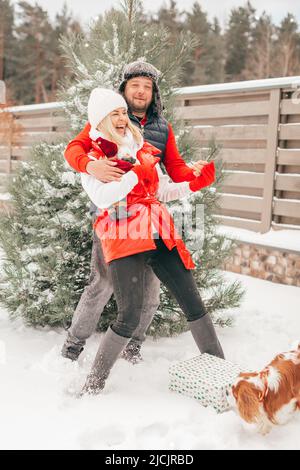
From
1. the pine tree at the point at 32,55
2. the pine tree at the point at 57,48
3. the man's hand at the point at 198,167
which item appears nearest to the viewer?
the man's hand at the point at 198,167

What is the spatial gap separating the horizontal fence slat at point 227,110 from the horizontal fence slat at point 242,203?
991 millimetres

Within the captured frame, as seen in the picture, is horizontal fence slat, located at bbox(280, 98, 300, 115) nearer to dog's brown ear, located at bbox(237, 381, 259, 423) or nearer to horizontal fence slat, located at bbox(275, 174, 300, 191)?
horizontal fence slat, located at bbox(275, 174, 300, 191)

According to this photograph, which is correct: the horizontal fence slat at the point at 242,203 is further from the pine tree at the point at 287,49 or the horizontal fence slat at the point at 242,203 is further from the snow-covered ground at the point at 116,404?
the pine tree at the point at 287,49

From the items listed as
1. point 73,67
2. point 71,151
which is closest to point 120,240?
point 71,151

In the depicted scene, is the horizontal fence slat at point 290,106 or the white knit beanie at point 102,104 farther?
the horizontal fence slat at point 290,106

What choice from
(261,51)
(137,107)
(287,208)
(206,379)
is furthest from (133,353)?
(261,51)

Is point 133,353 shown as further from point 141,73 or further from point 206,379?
point 141,73

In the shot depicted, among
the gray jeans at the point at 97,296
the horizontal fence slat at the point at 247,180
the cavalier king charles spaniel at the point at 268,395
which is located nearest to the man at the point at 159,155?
the gray jeans at the point at 97,296

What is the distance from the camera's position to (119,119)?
2584mm

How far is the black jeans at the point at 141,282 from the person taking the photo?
2.57 meters

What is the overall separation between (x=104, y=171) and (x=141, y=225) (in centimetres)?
34

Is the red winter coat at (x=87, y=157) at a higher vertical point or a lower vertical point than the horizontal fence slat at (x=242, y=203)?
higher

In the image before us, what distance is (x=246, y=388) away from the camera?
2271mm
